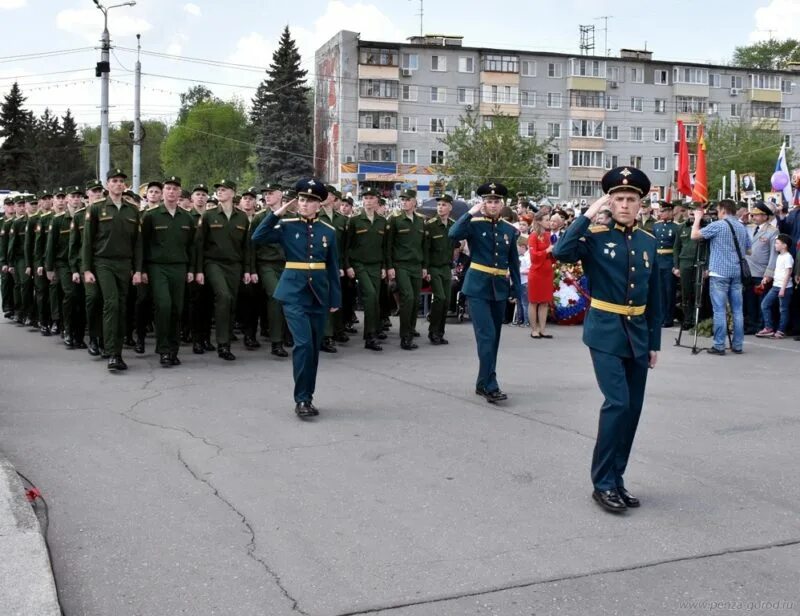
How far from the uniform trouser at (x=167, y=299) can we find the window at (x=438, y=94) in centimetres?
7188

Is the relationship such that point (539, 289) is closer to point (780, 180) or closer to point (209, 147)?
point (780, 180)

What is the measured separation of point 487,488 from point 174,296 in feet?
22.7

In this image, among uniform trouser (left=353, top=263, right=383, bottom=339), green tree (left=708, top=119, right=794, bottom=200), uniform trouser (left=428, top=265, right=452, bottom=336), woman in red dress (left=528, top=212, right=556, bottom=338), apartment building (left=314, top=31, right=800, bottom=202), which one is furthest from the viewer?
apartment building (left=314, top=31, right=800, bottom=202)

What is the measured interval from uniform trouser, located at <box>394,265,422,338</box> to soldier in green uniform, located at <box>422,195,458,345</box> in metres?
0.35

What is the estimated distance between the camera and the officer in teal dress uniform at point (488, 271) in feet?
31.6

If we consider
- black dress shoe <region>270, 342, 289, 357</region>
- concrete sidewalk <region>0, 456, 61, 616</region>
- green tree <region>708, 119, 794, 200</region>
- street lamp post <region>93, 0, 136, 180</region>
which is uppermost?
green tree <region>708, 119, 794, 200</region>

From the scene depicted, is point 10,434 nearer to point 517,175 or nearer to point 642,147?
point 517,175

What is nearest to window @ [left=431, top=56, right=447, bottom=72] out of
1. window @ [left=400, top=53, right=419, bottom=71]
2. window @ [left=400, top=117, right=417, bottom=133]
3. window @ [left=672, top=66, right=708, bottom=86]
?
window @ [left=400, top=53, right=419, bottom=71]

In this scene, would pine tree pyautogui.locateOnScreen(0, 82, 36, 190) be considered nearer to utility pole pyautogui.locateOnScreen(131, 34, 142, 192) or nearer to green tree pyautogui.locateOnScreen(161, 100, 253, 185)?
green tree pyautogui.locateOnScreen(161, 100, 253, 185)

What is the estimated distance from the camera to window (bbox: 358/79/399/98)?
7975cm

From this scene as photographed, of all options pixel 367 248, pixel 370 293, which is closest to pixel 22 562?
pixel 370 293

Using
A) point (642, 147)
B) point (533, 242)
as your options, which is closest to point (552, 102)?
point (642, 147)

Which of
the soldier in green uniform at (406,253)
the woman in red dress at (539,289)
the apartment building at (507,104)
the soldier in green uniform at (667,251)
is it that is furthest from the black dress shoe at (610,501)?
the apartment building at (507,104)

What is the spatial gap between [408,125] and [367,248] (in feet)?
228
